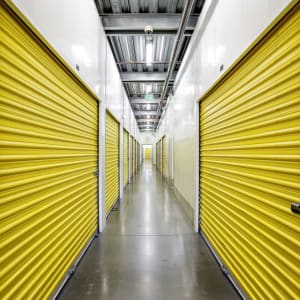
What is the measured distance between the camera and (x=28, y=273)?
4.26ft

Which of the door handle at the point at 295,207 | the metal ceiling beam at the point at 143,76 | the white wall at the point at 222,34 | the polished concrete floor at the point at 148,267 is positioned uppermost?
the metal ceiling beam at the point at 143,76

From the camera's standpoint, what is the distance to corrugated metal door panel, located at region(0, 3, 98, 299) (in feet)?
3.74

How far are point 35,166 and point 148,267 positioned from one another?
1761mm

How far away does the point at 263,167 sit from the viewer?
1.41 meters

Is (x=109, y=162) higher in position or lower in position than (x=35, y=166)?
lower

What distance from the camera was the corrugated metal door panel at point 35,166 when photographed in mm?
1141

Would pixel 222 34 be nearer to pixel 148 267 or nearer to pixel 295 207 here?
pixel 295 207

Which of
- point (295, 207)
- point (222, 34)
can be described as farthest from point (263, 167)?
point (222, 34)

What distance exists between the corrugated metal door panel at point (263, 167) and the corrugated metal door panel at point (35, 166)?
178 centimetres

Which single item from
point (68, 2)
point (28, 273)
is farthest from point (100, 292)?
point (68, 2)

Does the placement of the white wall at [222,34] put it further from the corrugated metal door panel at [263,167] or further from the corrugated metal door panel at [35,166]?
the corrugated metal door panel at [35,166]

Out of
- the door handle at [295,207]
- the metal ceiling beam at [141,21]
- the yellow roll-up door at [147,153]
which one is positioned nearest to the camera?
the door handle at [295,207]

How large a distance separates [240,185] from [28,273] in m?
1.94

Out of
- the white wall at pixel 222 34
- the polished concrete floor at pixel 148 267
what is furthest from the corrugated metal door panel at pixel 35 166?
the white wall at pixel 222 34
